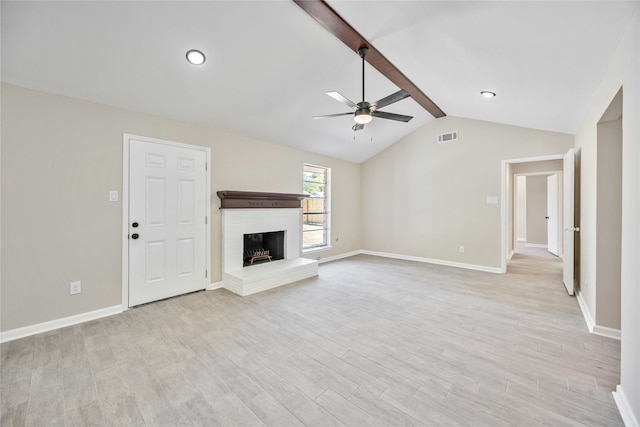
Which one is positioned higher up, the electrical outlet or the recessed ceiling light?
the recessed ceiling light

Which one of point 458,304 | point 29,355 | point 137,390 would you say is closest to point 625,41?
point 458,304

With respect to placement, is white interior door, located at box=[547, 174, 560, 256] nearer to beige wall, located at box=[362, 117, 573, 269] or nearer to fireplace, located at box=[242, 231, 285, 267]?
beige wall, located at box=[362, 117, 573, 269]

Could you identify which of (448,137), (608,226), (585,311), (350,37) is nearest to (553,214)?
(448,137)

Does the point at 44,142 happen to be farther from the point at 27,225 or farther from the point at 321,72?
the point at 321,72

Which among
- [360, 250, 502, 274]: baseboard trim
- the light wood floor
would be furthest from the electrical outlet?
[360, 250, 502, 274]: baseboard trim

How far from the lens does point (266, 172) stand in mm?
4781

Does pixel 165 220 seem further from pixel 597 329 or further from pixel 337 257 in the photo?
pixel 597 329

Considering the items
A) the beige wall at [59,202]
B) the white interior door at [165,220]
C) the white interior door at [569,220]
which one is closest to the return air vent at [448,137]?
the white interior door at [569,220]

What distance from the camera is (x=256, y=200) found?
14.7 ft

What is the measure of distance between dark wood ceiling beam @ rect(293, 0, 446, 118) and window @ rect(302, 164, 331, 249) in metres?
2.55

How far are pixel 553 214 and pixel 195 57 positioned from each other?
8911 mm

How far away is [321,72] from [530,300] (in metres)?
4.08

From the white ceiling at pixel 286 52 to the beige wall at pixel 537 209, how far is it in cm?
544

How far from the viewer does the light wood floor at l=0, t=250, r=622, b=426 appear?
164cm
